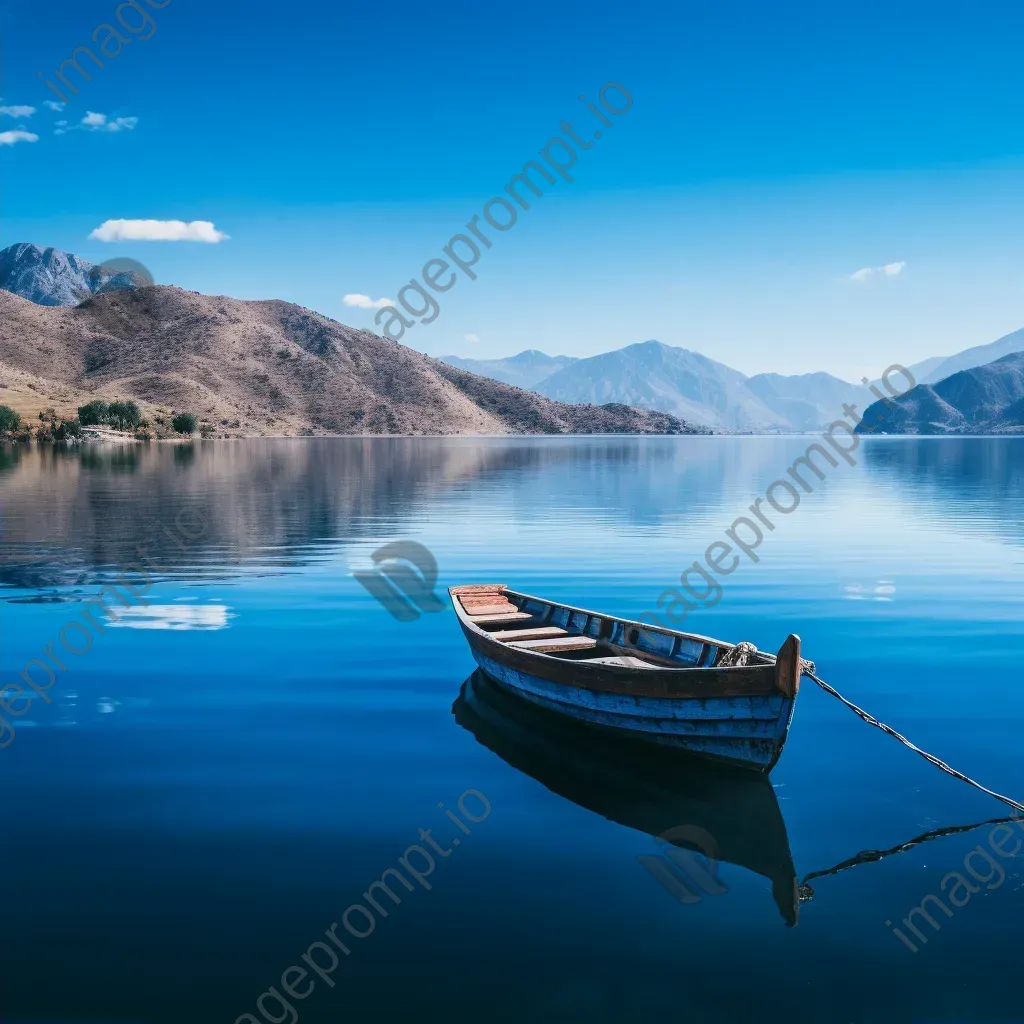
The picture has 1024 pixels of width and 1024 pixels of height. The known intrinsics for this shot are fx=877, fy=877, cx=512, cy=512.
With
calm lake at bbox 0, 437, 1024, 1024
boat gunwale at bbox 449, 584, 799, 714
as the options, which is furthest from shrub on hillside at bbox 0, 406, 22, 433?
boat gunwale at bbox 449, 584, 799, 714

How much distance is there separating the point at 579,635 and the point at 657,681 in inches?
195

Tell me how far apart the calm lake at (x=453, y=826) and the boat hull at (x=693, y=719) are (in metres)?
0.44

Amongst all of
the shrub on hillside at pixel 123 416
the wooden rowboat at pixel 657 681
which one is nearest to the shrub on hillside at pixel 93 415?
the shrub on hillside at pixel 123 416

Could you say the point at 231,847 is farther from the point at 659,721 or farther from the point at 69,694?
the point at 69,694

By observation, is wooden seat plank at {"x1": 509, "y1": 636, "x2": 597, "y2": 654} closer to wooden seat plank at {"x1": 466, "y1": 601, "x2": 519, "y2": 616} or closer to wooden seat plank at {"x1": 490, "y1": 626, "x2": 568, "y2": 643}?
wooden seat plank at {"x1": 490, "y1": 626, "x2": 568, "y2": 643}

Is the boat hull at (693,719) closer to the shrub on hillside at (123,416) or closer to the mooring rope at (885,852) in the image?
the mooring rope at (885,852)

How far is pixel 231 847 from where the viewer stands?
33.3ft

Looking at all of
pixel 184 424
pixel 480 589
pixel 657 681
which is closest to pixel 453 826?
pixel 657 681

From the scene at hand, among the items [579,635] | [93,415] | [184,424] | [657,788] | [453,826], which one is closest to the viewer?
[453,826]

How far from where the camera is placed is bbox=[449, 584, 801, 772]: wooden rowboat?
36.4ft

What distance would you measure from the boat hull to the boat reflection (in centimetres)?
29

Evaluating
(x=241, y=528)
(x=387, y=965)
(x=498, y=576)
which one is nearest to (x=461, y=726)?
(x=387, y=965)

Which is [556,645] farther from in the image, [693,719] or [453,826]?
[453,826]

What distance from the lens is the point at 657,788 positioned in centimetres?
1183
